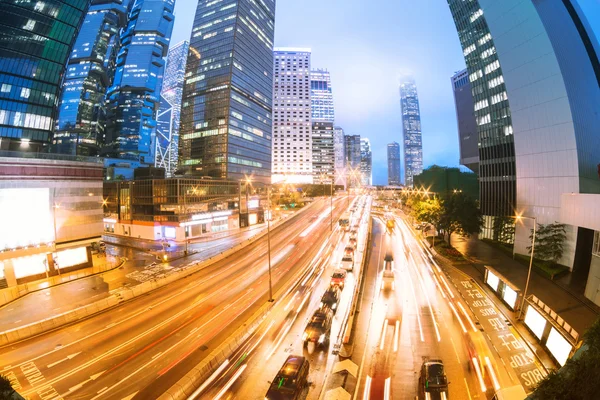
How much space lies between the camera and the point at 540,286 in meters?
29.6

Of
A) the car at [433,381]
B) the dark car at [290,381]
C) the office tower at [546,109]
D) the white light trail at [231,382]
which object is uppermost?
the office tower at [546,109]

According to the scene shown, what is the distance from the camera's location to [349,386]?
15.1 metres

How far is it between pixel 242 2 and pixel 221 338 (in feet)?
441

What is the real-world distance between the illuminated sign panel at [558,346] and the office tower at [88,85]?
7705 inches

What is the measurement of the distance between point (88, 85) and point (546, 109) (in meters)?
199

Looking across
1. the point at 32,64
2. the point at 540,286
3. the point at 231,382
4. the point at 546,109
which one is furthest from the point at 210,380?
the point at 32,64

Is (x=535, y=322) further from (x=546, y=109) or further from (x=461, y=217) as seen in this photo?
(x=546, y=109)

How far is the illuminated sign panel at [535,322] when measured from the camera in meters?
19.2

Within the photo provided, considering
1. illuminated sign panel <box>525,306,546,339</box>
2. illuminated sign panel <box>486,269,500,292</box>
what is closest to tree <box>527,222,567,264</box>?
illuminated sign panel <box>486,269,500,292</box>

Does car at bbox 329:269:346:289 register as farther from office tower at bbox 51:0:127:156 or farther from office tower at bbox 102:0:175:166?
office tower at bbox 51:0:127:156

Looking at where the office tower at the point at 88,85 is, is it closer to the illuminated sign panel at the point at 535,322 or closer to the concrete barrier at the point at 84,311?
the concrete barrier at the point at 84,311

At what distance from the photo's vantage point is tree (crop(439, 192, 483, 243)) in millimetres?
44531

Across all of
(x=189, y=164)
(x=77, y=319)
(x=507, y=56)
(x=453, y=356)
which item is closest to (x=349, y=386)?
(x=453, y=356)

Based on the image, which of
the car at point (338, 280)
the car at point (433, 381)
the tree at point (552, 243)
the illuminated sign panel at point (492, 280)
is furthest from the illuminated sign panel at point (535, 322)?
the tree at point (552, 243)
